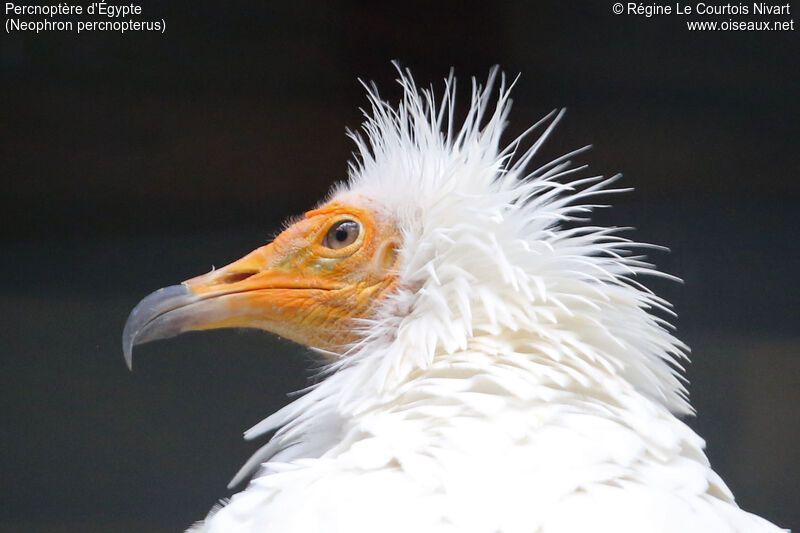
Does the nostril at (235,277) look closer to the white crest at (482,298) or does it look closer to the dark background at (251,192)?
the white crest at (482,298)

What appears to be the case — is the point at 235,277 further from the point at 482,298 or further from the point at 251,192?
the point at 251,192

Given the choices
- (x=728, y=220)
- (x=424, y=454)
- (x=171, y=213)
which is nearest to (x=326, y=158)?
(x=171, y=213)

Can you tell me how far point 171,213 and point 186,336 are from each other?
387 millimetres

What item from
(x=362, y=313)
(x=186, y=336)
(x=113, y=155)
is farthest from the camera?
(x=186, y=336)

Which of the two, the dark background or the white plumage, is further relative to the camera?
the dark background

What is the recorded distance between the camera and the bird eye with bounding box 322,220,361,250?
1658 mm

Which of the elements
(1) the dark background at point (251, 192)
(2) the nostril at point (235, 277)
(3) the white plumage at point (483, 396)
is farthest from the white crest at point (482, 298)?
(1) the dark background at point (251, 192)

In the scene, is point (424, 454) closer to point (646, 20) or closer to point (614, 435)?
point (614, 435)

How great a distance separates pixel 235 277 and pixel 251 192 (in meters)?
0.78

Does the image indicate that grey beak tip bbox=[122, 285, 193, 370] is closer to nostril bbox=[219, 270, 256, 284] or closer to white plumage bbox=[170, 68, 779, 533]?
nostril bbox=[219, 270, 256, 284]

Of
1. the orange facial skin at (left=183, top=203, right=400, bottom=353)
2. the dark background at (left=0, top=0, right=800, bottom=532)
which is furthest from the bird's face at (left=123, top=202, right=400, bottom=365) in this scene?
the dark background at (left=0, top=0, right=800, bottom=532)

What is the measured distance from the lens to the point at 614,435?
50.2 inches

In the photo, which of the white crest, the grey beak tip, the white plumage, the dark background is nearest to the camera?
the white plumage

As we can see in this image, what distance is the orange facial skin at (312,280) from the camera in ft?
5.32
